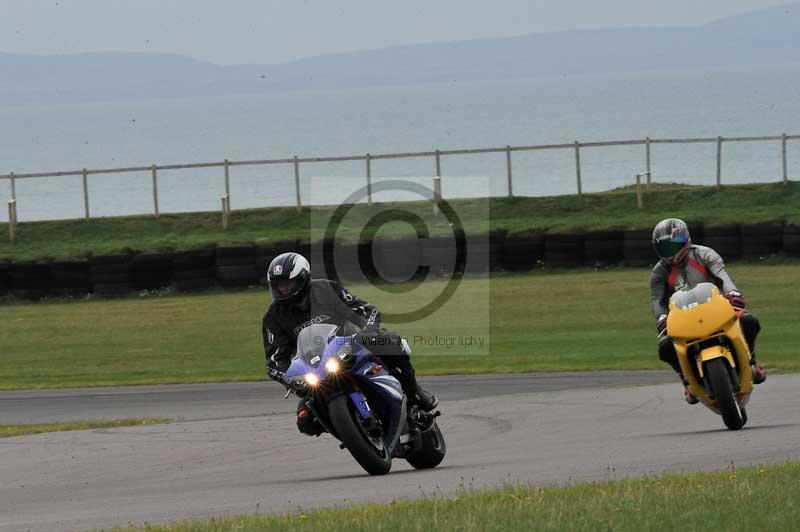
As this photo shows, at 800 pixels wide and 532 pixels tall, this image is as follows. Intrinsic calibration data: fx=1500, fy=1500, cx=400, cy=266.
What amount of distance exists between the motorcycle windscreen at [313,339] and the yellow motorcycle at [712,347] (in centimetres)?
293

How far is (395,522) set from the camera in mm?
Result: 7863

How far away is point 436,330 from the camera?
2580cm

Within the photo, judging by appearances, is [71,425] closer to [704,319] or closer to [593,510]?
[704,319]

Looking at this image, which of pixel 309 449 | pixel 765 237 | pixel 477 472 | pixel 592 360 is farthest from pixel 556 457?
pixel 765 237

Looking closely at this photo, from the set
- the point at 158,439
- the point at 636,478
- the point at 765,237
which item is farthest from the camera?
the point at 765,237

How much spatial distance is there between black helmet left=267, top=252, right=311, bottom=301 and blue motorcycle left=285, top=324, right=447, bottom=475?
0.91 feet

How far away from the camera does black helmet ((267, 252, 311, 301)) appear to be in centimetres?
1007

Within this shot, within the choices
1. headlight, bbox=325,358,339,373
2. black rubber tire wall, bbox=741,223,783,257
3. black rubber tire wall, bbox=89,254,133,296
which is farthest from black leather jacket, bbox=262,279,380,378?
black rubber tire wall, bbox=89,254,133,296

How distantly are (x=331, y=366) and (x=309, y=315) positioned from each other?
58 cm

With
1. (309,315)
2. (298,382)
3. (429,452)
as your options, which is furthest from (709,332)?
(298,382)

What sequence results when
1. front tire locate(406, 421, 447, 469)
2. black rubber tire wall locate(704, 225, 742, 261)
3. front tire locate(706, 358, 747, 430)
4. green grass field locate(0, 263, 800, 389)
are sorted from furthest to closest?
1. black rubber tire wall locate(704, 225, 742, 261)
2. green grass field locate(0, 263, 800, 389)
3. front tire locate(706, 358, 747, 430)
4. front tire locate(406, 421, 447, 469)

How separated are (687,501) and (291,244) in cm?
2360

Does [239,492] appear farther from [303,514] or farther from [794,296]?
[794,296]

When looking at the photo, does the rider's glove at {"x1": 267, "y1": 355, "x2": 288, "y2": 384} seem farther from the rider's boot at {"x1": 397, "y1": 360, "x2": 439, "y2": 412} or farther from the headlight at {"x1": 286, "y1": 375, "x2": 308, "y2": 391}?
the rider's boot at {"x1": 397, "y1": 360, "x2": 439, "y2": 412}
